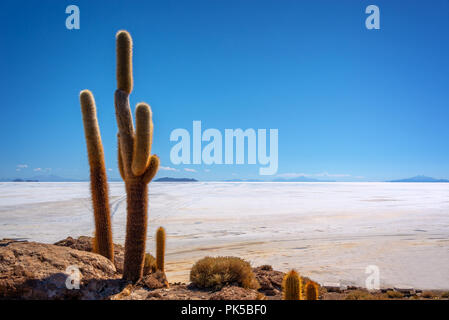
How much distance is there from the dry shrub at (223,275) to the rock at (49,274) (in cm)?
177

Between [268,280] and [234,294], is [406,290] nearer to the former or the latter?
[268,280]

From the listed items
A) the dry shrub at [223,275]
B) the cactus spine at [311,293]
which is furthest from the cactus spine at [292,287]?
the dry shrub at [223,275]

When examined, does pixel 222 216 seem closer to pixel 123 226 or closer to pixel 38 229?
pixel 123 226

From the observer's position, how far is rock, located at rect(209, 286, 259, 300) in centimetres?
614

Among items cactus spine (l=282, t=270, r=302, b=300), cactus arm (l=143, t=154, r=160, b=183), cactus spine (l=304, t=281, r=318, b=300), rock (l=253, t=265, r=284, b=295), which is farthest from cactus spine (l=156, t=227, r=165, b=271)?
cactus spine (l=304, t=281, r=318, b=300)

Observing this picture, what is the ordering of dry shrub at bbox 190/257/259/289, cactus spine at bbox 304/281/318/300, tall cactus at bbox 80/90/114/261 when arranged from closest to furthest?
cactus spine at bbox 304/281/318/300 → dry shrub at bbox 190/257/259/289 → tall cactus at bbox 80/90/114/261

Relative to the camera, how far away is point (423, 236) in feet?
50.0

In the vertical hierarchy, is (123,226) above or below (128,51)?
below

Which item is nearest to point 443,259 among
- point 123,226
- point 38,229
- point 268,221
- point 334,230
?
point 334,230

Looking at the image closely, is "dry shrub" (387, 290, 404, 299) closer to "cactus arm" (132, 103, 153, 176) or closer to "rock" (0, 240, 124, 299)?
"rock" (0, 240, 124, 299)

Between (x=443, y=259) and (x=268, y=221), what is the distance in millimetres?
10299

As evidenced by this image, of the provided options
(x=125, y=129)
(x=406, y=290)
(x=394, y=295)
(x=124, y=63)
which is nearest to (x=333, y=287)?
(x=394, y=295)

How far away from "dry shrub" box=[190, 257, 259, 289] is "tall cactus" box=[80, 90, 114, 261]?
2.28 meters

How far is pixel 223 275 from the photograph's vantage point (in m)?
7.15
